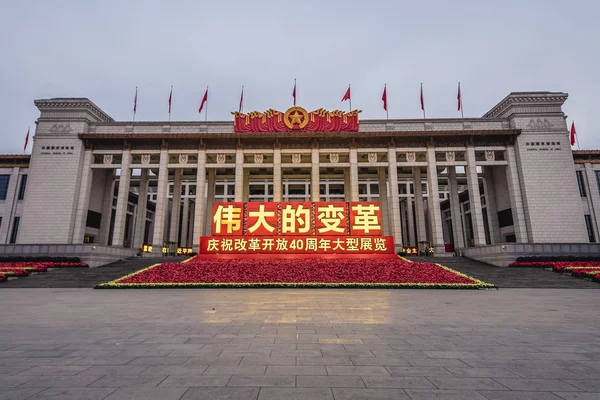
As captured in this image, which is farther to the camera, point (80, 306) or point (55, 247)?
point (55, 247)

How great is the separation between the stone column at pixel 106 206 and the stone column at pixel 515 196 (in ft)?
117

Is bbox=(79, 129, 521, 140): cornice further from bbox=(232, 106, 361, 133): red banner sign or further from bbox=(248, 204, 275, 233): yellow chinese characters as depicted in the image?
bbox=(248, 204, 275, 233): yellow chinese characters

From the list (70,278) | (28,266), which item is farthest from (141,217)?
(70,278)

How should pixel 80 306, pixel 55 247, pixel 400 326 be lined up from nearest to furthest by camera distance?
pixel 400 326 → pixel 80 306 → pixel 55 247

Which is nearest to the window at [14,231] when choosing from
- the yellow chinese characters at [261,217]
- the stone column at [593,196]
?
the yellow chinese characters at [261,217]

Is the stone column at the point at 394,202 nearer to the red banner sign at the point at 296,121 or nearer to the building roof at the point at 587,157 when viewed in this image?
the red banner sign at the point at 296,121

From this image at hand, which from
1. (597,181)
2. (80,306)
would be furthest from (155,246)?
(597,181)

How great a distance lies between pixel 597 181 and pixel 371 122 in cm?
2214

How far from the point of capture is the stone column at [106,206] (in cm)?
2914

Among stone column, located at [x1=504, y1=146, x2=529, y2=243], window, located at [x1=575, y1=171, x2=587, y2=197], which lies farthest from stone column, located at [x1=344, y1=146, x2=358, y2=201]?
window, located at [x1=575, y1=171, x2=587, y2=197]

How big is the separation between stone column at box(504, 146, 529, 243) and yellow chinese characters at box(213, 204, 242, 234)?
21923 mm

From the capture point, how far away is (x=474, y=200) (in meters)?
26.4

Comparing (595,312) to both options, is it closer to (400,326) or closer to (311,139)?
(400,326)

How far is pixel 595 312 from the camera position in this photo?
748 cm
